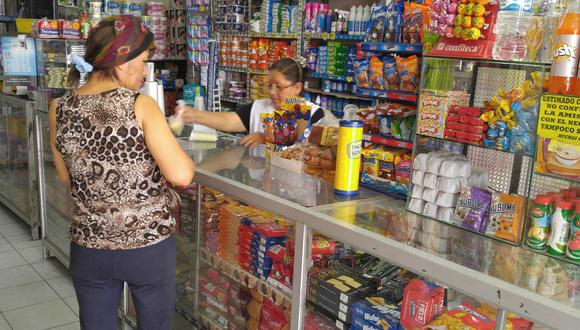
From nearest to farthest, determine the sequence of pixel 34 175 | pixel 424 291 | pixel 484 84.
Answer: pixel 424 291
pixel 484 84
pixel 34 175

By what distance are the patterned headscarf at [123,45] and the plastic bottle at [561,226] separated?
1426 millimetres

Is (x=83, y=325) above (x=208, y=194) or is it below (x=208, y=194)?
below

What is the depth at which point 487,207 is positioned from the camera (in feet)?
5.65

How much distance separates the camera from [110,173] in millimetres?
1889

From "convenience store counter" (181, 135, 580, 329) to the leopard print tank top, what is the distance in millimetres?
387

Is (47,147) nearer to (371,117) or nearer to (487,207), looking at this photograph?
(371,117)

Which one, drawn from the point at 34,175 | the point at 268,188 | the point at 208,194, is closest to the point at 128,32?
the point at 268,188

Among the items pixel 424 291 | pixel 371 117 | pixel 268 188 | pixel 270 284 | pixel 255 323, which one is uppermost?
pixel 371 117

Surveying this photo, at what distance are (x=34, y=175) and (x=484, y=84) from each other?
4.24 meters

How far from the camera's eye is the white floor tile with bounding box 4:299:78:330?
350 centimetres

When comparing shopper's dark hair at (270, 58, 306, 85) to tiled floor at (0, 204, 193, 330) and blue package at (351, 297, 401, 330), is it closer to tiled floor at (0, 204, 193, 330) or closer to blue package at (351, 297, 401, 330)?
tiled floor at (0, 204, 193, 330)

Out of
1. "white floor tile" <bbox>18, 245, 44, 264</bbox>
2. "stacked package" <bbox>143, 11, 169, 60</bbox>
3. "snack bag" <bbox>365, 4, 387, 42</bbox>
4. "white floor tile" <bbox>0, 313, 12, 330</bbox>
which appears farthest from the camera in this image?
"stacked package" <bbox>143, 11, 169, 60</bbox>

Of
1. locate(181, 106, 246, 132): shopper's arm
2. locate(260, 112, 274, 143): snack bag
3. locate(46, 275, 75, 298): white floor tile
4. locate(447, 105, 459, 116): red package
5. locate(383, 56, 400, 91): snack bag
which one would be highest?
locate(383, 56, 400, 91): snack bag

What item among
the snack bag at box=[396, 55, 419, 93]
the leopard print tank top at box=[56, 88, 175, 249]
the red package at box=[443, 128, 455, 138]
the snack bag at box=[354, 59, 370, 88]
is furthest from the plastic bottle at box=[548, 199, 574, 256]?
the snack bag at box=[354, 59, 370, 88]
